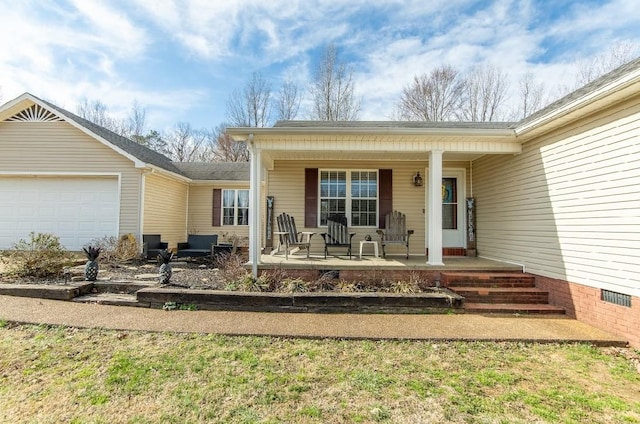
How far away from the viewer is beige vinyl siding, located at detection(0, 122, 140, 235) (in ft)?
30.0

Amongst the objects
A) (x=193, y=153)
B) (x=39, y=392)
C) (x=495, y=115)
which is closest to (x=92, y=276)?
(x=39, y=392)

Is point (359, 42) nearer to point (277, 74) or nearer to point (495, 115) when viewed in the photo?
point (277, 74)

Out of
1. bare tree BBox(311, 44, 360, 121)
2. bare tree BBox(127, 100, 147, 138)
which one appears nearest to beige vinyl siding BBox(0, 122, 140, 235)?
bare tree BBox(311, 44, 360, 121)

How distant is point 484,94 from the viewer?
60.7 ft

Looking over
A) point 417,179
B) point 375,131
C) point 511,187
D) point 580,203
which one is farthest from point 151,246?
point 580,203

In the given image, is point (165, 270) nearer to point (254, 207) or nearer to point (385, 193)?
point (254, 207)

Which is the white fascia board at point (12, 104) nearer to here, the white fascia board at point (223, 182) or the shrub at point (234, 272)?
the white fascia board at point (223, 182)

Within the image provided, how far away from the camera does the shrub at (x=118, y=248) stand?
309 inches

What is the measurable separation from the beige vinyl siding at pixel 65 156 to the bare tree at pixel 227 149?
13.9m

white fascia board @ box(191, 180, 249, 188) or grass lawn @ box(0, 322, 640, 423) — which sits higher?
white fascia board @ box(191, 180, 249, 188)

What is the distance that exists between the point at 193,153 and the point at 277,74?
10.7 m

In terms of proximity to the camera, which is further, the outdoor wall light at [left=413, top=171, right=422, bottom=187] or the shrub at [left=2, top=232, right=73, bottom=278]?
the outdoor wall light at [left=413, top=171, right=422, bottom=187]

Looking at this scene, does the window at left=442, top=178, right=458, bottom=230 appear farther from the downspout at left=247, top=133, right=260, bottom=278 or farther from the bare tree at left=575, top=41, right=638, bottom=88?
the bare tree at left=575, top=41, right=638, bottom=88

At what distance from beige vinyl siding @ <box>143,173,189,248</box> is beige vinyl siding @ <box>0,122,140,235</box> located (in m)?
0.44
